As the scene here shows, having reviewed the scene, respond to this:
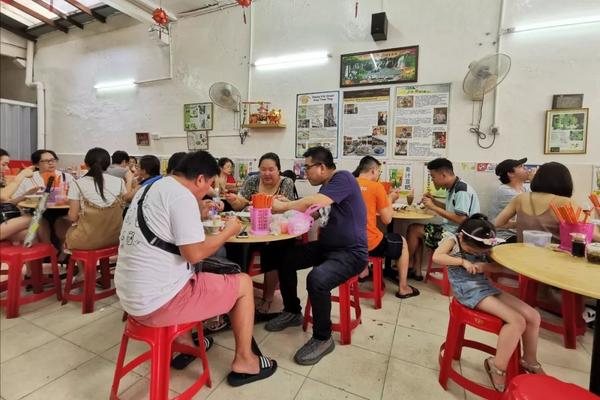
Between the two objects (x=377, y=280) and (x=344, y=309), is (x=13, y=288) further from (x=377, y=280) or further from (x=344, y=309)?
(x=377, y=280)

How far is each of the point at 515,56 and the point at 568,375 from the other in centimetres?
301

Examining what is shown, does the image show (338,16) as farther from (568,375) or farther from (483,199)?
(568,375)

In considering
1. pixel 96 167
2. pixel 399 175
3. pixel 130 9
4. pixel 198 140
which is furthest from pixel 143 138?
pixel 399 175

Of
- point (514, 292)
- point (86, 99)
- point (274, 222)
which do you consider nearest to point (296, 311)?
point (274, 222)

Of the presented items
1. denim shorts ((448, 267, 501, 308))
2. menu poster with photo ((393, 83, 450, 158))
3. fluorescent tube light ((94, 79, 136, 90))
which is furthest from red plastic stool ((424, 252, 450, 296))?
fluorescent tube light ((94, 79, 136, 90))

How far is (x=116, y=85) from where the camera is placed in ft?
18.2

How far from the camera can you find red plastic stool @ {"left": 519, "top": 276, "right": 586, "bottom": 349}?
2.08m

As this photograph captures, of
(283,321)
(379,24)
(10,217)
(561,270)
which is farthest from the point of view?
(379,24)

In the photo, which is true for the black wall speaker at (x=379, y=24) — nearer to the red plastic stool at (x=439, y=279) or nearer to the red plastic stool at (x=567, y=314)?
the red plastic stool at (x=439, y=279)

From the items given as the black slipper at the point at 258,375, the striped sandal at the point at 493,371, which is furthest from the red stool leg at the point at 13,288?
the striped sandal at the point at 493,371

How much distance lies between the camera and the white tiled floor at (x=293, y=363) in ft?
5.27

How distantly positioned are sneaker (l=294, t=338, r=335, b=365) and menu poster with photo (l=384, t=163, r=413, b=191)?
234 centimetres

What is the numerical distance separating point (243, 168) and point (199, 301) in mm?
3325

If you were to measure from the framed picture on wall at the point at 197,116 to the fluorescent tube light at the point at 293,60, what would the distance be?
3.50ft
